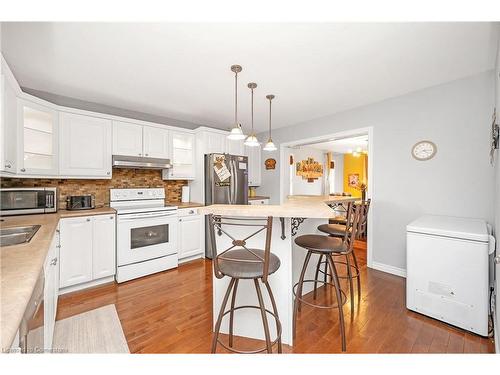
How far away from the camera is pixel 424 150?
9.12 feet

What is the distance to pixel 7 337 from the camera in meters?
0.56

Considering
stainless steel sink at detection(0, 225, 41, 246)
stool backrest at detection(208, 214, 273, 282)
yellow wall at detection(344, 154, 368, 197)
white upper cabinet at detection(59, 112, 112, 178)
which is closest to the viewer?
stool backrest at detection(208, 214, 273, 282)

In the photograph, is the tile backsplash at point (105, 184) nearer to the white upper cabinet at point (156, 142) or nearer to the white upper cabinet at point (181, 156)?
the white upper cabinet at point (181, 156)

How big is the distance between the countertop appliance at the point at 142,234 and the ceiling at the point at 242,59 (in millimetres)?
Result: 1402

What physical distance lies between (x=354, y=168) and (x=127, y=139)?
7340 millimetres

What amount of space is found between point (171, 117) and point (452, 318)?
4310 mm

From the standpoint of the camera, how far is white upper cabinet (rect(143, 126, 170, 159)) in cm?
338

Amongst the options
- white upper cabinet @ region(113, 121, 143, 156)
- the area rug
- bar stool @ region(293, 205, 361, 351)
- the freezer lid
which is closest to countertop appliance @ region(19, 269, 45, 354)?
the area rug

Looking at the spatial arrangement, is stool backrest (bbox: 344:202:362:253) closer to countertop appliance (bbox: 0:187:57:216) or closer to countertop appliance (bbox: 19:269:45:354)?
countertop appliance (bbox: 19:269:45:354)

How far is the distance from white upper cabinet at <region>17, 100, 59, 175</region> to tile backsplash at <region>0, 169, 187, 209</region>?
0.30m

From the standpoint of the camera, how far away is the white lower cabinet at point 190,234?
3400 mm
